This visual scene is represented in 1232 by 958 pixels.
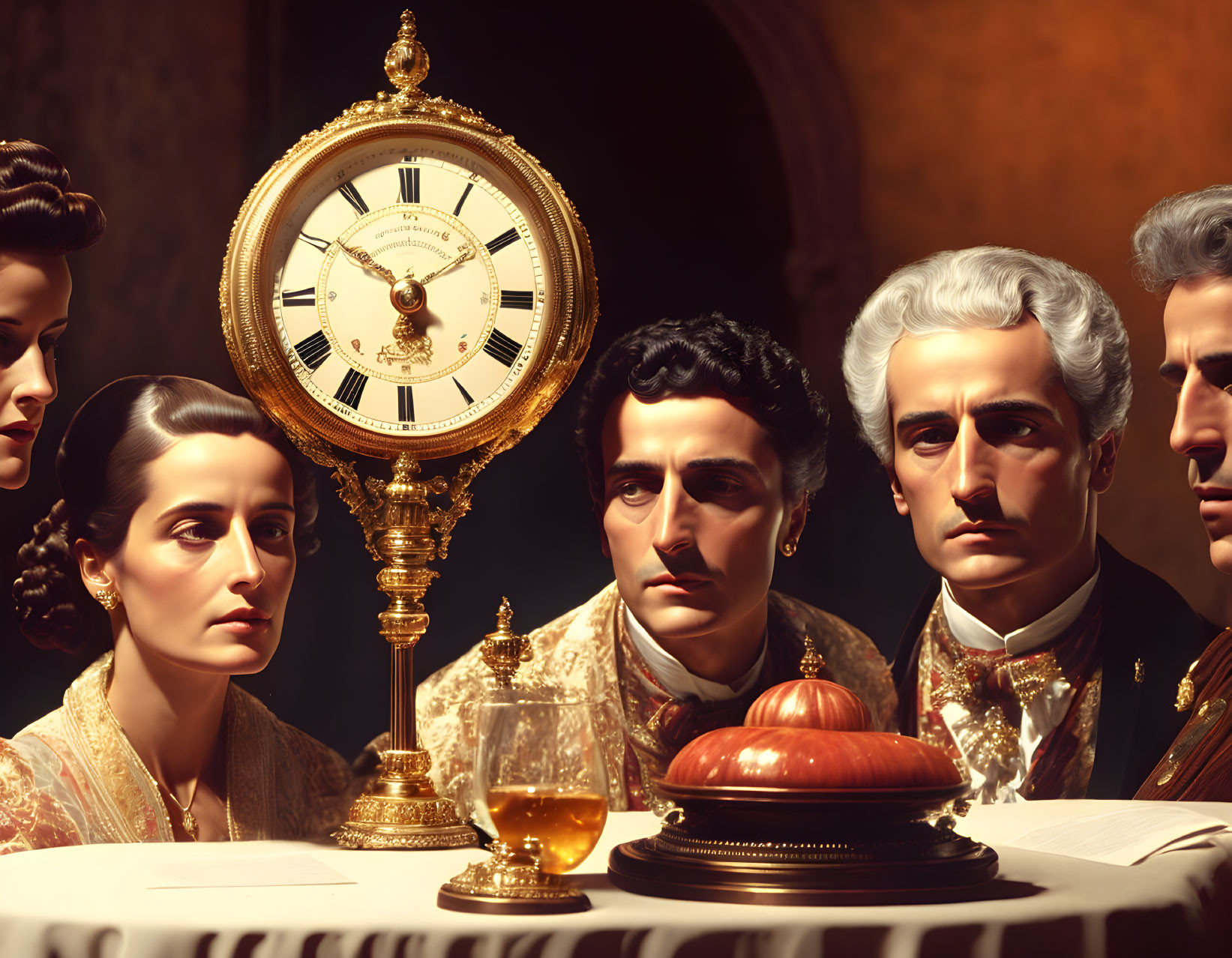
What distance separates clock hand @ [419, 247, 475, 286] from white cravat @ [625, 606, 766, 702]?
39.2 inches

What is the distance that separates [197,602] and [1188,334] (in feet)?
8.04

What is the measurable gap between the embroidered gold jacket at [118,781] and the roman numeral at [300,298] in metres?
0.93

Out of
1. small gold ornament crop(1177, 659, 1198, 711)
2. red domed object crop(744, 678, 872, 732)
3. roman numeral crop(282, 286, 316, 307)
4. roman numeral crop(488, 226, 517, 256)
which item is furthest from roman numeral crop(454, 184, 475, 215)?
small gold ornament crop(1177, 659, 1198, 711)

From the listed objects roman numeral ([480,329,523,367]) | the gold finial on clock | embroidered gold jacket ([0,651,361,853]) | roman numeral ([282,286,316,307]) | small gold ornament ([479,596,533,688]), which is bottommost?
embroidered gold jacket ([0,651,361,853])

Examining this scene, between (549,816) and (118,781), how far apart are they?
5.03 feet

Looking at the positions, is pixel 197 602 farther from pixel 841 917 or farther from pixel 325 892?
pixel 841 917

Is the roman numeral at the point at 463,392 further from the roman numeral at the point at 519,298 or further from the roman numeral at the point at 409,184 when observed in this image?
the roman numeral at the point at 409,184

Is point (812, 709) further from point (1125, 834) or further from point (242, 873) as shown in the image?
point (242, 873)

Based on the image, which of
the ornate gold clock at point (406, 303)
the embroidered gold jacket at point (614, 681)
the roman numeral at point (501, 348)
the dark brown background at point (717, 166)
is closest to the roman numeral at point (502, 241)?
the ornate gold clock at point (406, 303)

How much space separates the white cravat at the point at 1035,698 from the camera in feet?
12.4

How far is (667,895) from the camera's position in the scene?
7.68 feet

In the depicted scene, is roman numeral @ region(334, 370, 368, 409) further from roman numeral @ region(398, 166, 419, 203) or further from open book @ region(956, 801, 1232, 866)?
open book @ region(956, 801, 1232, 866)

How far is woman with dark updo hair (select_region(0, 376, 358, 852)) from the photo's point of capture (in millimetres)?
3445

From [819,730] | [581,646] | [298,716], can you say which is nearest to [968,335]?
[581,646]
